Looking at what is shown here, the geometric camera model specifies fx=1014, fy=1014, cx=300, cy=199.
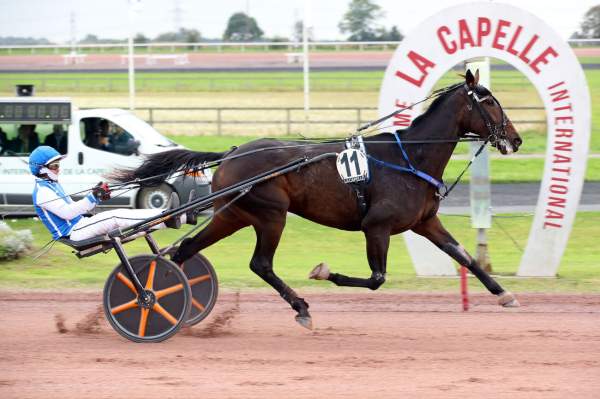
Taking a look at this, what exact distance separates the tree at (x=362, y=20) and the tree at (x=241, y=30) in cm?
857

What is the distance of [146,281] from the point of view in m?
7.47

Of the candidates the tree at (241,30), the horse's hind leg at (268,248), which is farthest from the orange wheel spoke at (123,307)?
the tree at (241,30)

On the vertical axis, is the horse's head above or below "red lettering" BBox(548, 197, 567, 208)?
above

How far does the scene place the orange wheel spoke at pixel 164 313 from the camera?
7.43 metres

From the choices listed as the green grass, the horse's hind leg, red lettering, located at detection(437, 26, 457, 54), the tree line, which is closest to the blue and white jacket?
the horse's hind leg

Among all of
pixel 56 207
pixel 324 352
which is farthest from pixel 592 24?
pixel 56 207

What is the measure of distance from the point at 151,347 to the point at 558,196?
4621 millimetres

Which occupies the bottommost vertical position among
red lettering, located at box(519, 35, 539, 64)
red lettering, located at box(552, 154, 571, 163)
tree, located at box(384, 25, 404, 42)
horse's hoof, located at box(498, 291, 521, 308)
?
horse's hoof, located at box(498, 291, 521, 308)

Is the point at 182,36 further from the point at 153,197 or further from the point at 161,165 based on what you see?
the point at 161,165

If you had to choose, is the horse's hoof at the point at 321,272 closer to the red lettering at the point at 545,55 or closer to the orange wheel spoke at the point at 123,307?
the orange wheel spoke at the point at 123,307

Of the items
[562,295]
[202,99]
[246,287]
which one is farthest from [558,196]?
[202,99]

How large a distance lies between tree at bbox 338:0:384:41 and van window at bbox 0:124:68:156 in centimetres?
2311

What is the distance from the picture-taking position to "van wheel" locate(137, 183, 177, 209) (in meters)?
14.7

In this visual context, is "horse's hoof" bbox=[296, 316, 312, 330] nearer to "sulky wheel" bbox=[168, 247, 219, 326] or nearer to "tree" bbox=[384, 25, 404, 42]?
"sulky wheel" bbox=[168, 247, 219, 326]
